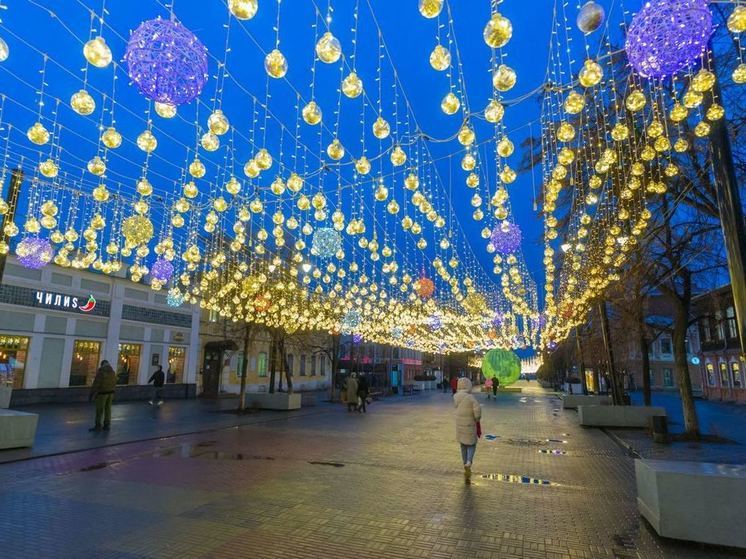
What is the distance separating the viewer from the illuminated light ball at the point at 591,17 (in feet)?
14.9

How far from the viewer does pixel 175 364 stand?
2878cm

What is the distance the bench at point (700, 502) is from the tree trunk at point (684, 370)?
358 inches

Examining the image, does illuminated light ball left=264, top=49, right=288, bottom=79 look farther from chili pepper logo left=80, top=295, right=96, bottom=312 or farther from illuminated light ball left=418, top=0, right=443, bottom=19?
chili pepper logo left=80, top=295, right=96, bottom=312

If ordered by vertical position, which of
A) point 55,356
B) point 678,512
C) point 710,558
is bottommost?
point 710,558

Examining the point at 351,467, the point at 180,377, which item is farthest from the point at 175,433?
the point at 180,377

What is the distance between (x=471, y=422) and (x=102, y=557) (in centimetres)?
614

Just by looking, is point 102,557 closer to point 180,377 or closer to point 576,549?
point 576,549

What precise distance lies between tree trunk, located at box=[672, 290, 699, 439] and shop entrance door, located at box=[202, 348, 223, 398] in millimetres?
25939

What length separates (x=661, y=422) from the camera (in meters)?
13.0

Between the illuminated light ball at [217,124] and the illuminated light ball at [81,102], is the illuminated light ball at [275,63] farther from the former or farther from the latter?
the illuminated light ball at [81,102]

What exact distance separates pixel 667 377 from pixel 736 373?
2837 cm

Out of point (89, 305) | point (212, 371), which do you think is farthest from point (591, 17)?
point (212, 371)

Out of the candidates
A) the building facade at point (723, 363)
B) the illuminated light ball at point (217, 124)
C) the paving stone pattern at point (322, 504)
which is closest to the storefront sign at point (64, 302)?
the paving stone pattern at point (322, 504)

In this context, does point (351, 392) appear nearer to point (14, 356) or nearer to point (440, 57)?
point (14, 356)
